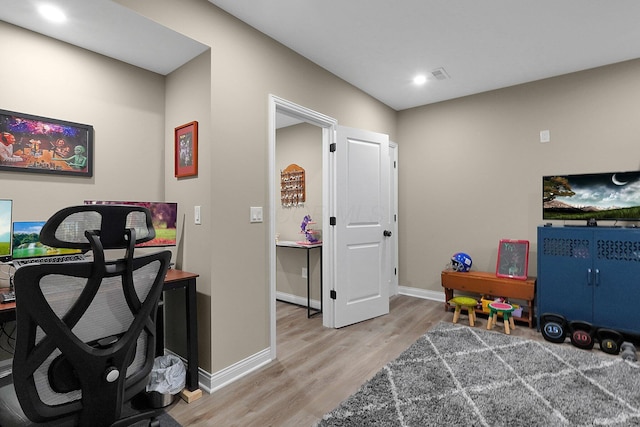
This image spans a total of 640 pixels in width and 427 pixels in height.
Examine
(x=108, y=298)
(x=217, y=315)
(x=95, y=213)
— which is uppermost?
(x=95, y=213)

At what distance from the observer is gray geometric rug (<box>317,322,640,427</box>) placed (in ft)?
5.81

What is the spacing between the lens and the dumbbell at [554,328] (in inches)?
110

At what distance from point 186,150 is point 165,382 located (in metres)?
1.58

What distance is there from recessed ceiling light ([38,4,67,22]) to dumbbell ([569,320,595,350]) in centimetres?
445

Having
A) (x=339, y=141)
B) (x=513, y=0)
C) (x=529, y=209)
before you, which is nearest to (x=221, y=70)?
(x=339, y=141)

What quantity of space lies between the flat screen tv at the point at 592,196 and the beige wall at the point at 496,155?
0.37m

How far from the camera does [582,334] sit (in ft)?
8.84

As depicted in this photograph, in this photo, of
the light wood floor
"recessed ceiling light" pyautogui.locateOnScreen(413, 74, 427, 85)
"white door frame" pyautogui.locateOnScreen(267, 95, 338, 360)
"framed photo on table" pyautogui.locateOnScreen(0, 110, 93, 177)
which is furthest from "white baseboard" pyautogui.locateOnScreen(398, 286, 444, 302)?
"framed photo on table" pyautogui.locateOnScreen(0, 110, 93, 177)

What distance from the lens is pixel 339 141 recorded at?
10.7ft

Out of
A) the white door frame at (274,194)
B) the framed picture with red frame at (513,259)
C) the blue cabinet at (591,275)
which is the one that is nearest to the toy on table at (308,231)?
the white door frame at (274,194)

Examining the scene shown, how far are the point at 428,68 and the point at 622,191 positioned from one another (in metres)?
2.12

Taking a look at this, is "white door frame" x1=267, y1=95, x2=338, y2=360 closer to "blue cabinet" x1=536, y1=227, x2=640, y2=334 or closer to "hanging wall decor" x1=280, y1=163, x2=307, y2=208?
"hanging wall decor" x1=280, y1=163, x2=307, y2=208

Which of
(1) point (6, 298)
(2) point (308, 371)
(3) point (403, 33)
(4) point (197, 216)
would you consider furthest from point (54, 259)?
(3) point (403, 33)

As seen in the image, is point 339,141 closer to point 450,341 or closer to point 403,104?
point 403,104
